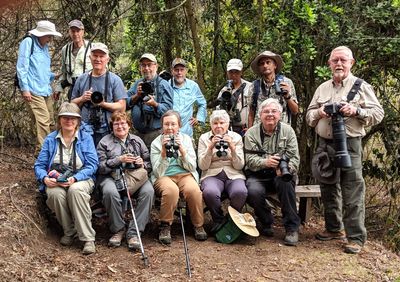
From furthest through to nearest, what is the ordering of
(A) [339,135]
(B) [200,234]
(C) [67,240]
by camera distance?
(B) [200,234], (C) [67,240], (A) [339,135]

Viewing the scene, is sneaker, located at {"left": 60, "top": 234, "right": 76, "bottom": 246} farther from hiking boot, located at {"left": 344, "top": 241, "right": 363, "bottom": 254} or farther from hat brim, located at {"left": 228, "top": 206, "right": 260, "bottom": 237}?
hiking boot, located at {"left": 344, "top": 241, "right": 363, "bottom": 254}

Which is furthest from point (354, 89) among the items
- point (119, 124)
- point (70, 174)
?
point (70, 174)

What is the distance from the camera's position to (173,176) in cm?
505

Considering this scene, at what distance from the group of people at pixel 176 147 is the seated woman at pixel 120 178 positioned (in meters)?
0.01

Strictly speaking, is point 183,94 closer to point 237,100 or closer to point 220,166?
point 237,100

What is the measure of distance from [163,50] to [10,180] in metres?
3.36

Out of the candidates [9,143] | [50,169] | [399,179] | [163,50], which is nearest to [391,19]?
[399,179]

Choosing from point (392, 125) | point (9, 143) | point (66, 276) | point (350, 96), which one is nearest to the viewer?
point (66, 276)

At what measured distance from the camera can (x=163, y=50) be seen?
302 inches

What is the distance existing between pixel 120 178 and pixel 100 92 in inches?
37.0

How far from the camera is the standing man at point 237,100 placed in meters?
5.46

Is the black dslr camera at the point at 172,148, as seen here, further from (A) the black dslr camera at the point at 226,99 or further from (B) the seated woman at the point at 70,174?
(A) the black dslr camera at the point at 226,99

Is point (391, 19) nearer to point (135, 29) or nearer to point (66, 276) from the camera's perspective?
point (135, 29)

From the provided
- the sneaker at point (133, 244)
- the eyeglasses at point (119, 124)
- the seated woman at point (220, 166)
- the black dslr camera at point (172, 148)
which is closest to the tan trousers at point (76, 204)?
the sneaker at point (133, 244)
